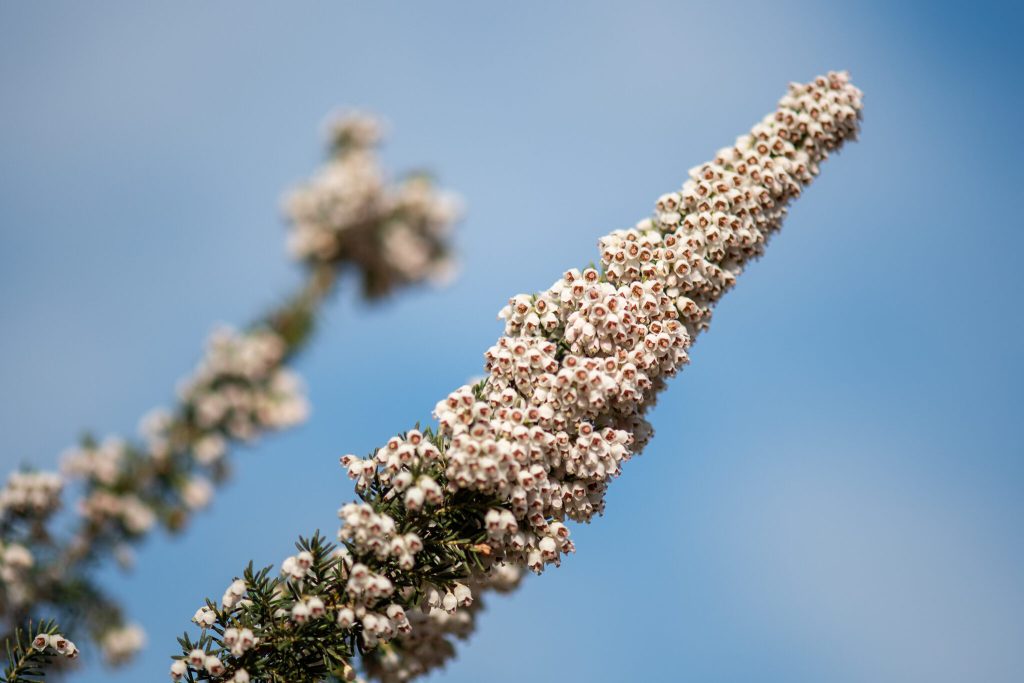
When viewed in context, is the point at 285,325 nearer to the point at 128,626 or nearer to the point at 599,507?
the point at 128,626

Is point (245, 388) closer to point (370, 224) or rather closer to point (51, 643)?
point (370, 224)

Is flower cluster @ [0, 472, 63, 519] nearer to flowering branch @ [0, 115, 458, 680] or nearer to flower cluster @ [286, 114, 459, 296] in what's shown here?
flowering branch @ [0, 115, 458, 680]

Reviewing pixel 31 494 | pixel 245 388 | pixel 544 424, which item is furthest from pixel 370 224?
pixel 544 424

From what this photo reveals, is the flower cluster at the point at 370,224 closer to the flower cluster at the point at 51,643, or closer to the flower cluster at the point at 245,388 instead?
the flower cluster at the point at 245,388

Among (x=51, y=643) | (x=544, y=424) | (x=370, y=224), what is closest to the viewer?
(x=51, y=643)

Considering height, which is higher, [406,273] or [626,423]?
[406,273]

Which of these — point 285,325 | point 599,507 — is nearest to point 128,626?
point 285,325
